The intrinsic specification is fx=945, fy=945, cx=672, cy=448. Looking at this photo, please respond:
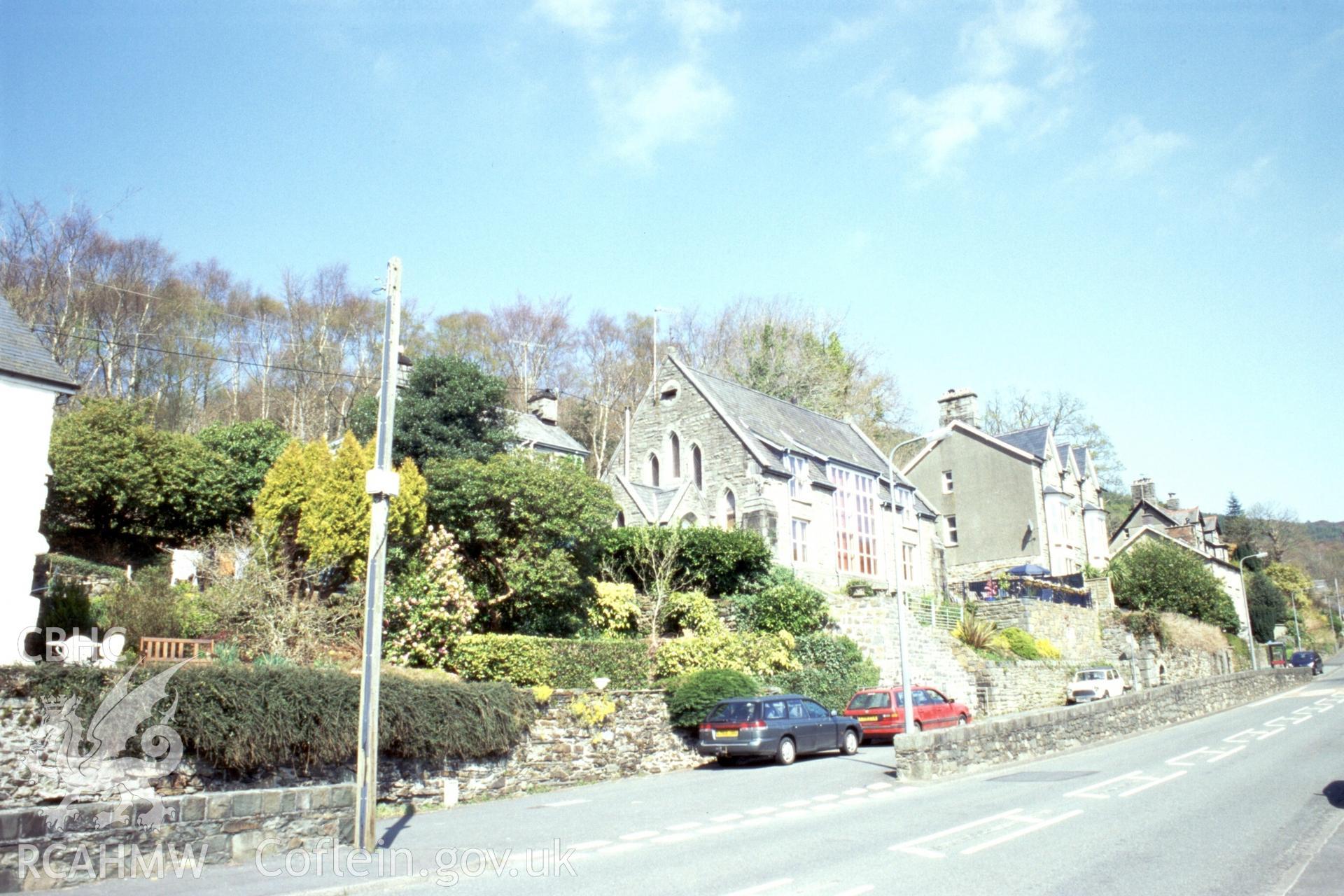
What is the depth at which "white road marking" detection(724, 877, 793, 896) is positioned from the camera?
8.58 meters

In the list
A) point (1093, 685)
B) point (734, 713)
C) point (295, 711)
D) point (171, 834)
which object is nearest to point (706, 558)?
point (734, 713)

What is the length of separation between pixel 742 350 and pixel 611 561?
31076mm

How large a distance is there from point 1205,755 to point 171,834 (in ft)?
62.0

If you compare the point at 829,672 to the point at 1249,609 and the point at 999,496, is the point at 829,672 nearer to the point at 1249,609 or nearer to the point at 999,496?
the point at 999,496

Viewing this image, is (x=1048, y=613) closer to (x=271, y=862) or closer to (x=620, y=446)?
(x=620, y=446)

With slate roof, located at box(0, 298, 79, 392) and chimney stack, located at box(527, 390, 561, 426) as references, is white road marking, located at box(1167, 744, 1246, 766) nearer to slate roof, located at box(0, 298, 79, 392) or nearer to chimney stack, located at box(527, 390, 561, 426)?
slate roof, located at box(0, 298, 79, 392)

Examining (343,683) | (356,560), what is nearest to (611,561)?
(356,560)

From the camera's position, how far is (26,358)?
16.8m

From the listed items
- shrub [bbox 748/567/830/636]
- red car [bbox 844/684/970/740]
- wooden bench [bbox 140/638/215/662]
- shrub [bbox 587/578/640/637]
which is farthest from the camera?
shrub [bbox 748/567/830/636]

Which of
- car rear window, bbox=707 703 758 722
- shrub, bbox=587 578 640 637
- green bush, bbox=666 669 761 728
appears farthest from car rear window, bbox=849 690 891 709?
shrub, bbox=587 578 640 637

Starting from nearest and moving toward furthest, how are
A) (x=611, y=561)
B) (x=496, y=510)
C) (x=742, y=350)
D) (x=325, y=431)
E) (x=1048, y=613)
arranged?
1. (x=496, y=510)
2. (x=611, y=561)
3. (x=1048, y=613)
4. (x=325, y=431)
5. (x=742, y=350)

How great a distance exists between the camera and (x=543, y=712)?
1766 cm

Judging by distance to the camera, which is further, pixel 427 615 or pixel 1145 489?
pixel 1145 489

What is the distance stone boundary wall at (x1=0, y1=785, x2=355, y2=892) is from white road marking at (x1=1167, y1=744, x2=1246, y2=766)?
15.3 meters
